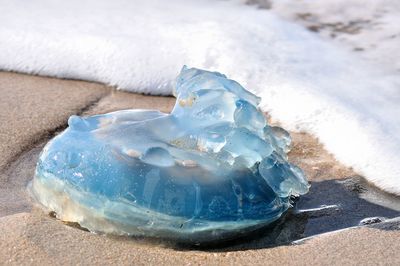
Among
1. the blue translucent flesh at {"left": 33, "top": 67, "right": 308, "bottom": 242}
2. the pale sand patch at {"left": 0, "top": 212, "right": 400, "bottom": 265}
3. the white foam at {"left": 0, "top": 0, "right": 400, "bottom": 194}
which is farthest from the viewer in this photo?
the white foam at {"left": 0, "top": 0, "right": 400, "bottom": 194}

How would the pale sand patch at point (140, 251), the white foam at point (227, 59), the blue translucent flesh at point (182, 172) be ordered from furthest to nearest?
the white foam at point (227, 59), the blue translucent flesh at point (182, 172), the pale sand patch at point (140, 251)

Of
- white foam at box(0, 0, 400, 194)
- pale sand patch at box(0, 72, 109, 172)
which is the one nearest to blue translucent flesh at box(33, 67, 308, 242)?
pale sand patch at box(0, 72, 109, 172)

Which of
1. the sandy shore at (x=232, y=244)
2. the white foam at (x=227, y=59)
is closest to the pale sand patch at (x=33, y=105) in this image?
the sandy shore at (x=232, y=244)

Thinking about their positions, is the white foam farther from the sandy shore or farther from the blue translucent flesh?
the blue translucent flesh

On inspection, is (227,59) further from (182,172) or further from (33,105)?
(182,172)

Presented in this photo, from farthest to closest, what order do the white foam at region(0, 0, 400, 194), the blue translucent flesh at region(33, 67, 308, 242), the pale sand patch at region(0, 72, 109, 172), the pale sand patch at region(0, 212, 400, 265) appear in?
the white foam at region(0, 0, 400, 194) < the pale sand patch at region(0, 72, 109, 172) < the blue translucent flesh at region(33, 67, 308, 242) < the pale sand patch at region(0, 212, 400, 265)

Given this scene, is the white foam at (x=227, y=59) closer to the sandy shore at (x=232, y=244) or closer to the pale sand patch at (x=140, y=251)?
the sandy shore at (x=232, y=244)
